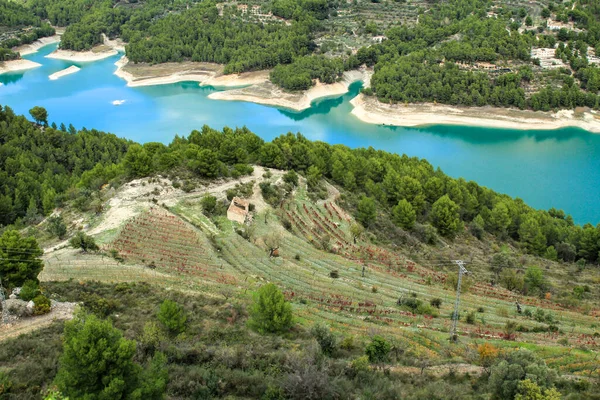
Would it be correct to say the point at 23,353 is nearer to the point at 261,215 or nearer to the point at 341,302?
the point at 341,302

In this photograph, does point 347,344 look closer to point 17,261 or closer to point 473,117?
point 17,261

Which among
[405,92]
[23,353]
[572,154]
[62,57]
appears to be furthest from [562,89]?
[62,57]

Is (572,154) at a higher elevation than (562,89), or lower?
lower

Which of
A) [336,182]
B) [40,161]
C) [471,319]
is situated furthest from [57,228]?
[40,161]

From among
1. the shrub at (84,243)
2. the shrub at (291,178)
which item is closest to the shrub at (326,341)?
the shrub at (84,243)

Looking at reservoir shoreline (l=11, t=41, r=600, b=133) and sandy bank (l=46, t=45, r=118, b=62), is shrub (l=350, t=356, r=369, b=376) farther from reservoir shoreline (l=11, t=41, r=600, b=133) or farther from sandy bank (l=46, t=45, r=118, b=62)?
sandy bank (l=46, t=45, r=118, b=62)

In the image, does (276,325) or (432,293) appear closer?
(276,325)

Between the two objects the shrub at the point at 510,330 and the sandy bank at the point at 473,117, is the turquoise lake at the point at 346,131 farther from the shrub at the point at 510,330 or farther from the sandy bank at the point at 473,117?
the shrub at the point at 510,330
